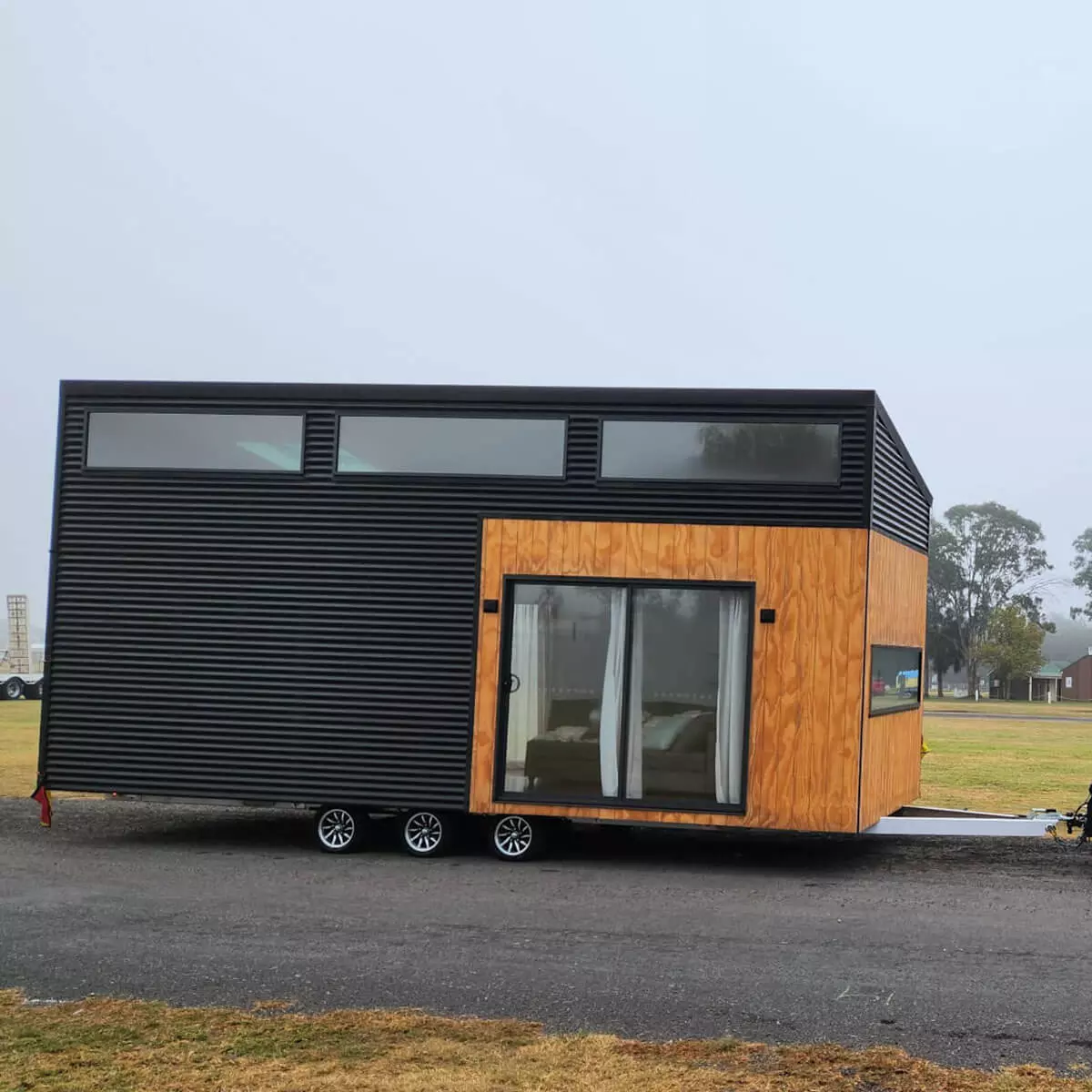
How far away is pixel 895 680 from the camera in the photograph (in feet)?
35.7

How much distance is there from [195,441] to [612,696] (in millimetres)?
3916

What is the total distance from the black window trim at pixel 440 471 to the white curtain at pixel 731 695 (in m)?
1.62

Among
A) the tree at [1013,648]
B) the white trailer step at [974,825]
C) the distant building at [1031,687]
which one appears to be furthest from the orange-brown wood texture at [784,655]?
the distant building at [1031,687]

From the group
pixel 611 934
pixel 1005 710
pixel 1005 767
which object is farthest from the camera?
pixel 1005 710

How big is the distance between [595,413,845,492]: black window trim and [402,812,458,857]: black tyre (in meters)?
2.83

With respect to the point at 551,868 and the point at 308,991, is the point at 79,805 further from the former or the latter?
the point at 308,991

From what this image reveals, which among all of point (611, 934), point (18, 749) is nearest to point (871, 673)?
point (611, 934)

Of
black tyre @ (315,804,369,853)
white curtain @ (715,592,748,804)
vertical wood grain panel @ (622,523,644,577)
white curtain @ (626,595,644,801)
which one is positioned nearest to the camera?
white curtain @ (715,592,748,804)

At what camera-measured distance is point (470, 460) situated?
1033 centimetres

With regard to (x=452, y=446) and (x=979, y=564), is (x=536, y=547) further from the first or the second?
(x=979, y=564)

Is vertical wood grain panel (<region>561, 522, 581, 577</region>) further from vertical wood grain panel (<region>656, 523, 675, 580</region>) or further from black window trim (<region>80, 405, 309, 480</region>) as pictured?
black window trim (<region>80, 405, 309, 480</region>)

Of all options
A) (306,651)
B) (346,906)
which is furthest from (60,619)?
(346,906)

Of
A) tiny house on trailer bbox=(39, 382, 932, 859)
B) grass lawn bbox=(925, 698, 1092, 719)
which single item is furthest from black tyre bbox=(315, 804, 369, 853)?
grass lawn bbox=(925, 698, 1092, 719)

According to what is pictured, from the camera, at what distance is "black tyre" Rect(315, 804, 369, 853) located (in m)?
10.3
